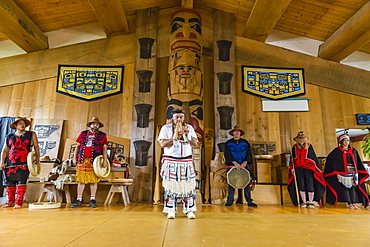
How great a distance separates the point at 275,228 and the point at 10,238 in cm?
191

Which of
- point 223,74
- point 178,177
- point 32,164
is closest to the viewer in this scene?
point 178,177

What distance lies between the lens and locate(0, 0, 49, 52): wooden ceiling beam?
17.1 ft

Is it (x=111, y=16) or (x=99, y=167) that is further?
(x=111, y=16)

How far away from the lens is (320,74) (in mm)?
6742

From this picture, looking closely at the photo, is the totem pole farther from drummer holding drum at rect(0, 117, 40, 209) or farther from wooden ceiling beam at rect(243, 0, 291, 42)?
drummer holding drum at rect(0, 117, 40, 209)

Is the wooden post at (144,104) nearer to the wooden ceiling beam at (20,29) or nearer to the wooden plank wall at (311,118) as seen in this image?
the wooden plank wall at (311,118)

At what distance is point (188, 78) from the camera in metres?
5.66

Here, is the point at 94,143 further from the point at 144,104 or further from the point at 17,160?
the point at 144,104

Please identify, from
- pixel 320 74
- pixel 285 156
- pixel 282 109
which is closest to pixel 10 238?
pixel 285 156

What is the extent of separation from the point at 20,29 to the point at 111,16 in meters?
1.87

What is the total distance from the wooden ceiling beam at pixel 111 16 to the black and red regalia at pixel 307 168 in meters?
4.69

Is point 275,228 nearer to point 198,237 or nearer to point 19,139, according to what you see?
point 198,237

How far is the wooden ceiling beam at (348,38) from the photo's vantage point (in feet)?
17.4

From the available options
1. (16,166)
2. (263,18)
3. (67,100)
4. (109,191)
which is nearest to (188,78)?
(263,18)
